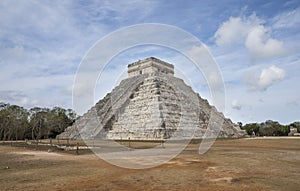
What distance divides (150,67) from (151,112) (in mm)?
15685

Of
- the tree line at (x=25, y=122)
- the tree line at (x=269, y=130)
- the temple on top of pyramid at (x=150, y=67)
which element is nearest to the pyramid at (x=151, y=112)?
the temple on top of pyramid at (x=150, y=67)

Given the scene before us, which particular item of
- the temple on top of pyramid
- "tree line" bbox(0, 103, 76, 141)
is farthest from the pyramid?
"tree line" bbox(0, 103, 76, 141)

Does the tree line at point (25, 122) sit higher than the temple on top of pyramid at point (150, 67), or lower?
lower

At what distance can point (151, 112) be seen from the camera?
1700 inches

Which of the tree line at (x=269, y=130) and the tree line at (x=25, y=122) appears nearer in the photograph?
the tree line at (x=25, y=122)

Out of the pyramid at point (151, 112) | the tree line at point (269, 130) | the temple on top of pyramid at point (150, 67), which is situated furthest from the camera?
the tree line at point (269, 130)

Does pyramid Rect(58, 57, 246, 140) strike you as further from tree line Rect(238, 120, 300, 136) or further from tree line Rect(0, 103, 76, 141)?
tree line Rect(238, 120, 300, 136)

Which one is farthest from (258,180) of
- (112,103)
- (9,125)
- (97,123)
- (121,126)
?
(9,125)

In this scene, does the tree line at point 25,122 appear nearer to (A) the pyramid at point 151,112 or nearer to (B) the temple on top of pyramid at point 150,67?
(A) the pyramid at point 151,112

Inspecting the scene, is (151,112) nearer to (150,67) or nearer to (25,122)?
(150,67)

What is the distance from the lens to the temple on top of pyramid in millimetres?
56344

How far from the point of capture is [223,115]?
59.7 meters

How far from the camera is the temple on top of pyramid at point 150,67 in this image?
5634 centimetres

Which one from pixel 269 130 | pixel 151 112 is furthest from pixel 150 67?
pixel 269 130
